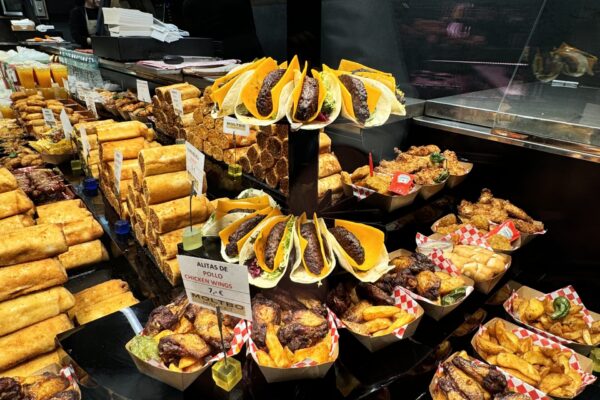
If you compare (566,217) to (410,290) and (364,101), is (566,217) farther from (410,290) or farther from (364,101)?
(364,101)

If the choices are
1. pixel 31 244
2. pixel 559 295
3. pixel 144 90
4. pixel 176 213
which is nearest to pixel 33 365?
pixel 31 244

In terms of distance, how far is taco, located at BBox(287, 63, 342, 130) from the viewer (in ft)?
4.16

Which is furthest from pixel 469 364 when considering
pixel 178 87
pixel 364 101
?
pixel 178 87

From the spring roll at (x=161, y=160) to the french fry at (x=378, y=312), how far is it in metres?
1.59

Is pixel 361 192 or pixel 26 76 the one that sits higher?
pixel 26 76

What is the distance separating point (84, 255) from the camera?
254 centimetres

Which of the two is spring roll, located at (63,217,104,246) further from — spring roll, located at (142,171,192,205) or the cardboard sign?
the cardboard sign

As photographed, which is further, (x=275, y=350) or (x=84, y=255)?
(x=84, y=255)

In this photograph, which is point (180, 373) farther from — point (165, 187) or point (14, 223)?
point (14, 223)

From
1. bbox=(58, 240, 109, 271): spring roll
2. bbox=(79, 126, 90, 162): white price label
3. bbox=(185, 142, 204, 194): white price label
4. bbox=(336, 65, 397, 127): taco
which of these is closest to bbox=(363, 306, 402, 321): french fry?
bbox=(336, 65, 397, 127): taco

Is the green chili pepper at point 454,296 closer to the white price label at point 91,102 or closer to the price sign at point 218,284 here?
the price sign at point 218,284

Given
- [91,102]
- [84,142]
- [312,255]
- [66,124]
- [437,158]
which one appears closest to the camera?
[312,255]

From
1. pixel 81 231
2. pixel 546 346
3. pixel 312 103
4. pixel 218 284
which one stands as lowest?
pixel 546 346

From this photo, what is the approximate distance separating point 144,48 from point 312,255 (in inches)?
150
